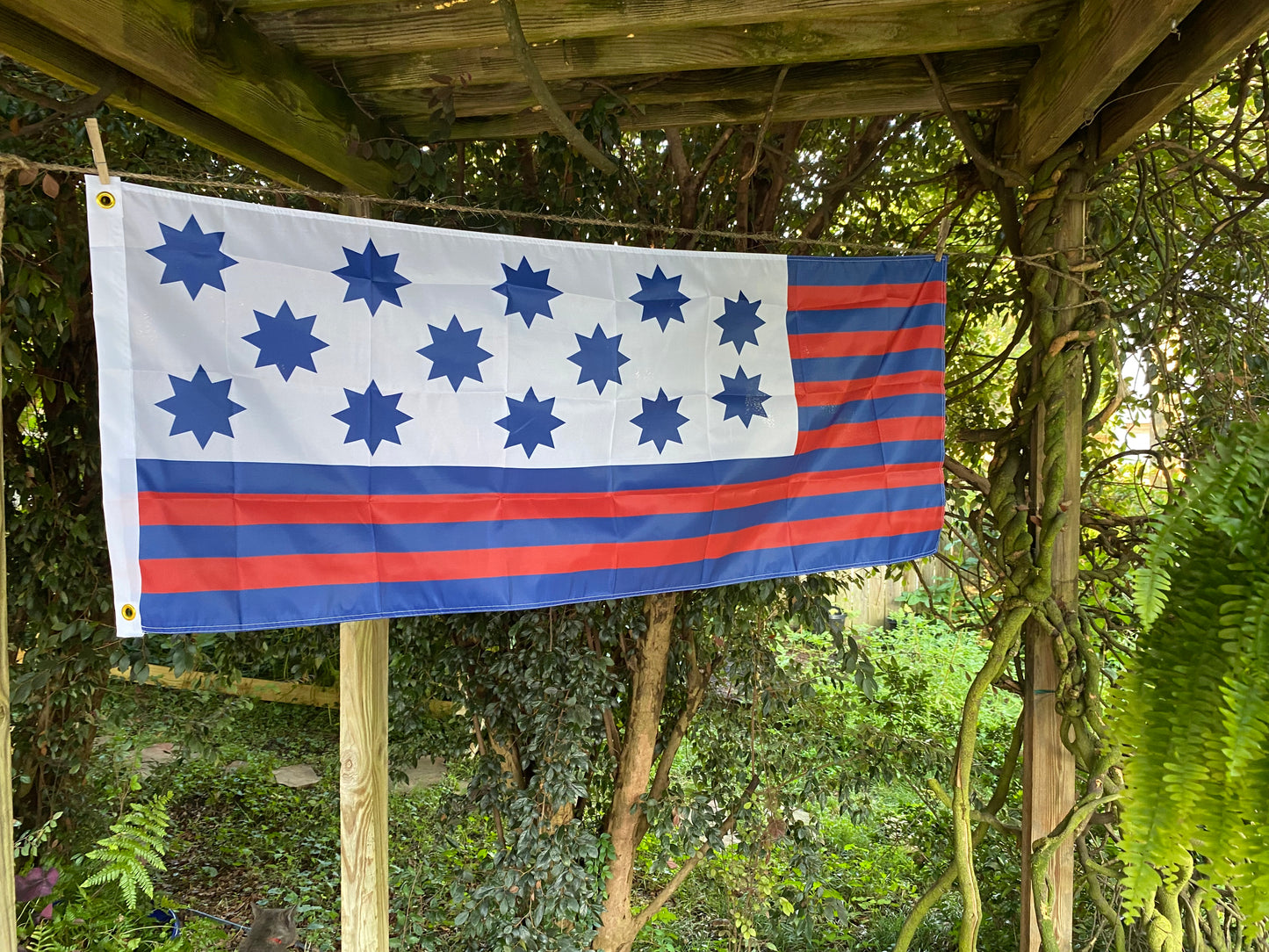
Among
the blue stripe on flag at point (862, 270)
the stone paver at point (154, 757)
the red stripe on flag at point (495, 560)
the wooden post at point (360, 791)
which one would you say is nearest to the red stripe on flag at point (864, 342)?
the blue stripe on flag at point (862, 270)

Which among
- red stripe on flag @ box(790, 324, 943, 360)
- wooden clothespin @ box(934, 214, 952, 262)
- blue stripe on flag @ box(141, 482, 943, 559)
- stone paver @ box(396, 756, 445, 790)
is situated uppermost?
wooden clothespin @ box(934, 214, 952, 262)

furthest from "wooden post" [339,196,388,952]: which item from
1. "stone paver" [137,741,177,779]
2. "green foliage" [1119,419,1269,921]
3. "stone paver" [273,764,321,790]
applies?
"stone paver" [273,764,321,790]

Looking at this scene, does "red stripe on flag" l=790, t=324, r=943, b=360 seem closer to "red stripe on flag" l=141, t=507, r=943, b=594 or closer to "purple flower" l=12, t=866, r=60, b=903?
"red stripe on flag" l=141, t=507, r=943, b=594

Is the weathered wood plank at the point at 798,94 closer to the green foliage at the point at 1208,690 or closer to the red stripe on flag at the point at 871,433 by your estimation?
the red stripe on flag at the point at 871,433

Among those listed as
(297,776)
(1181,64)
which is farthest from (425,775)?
(1181,64)

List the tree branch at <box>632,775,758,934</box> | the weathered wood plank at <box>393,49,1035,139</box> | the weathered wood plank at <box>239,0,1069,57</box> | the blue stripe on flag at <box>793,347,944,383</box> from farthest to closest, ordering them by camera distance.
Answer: the tree branch at <box>632,775,758,934</box> < the blue stripe on flag at <box>793,347,944,383</box> < the weathered wood plank at <box>393,49,1035,139</box> < the weathered wood plank at <box>239,0,1069,57</box>

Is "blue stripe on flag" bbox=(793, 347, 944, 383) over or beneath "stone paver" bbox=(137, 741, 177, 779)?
over

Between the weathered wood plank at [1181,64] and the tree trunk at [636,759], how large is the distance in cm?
185

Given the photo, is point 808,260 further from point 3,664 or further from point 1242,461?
point 3,664

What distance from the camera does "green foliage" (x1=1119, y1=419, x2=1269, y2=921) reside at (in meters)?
1.13

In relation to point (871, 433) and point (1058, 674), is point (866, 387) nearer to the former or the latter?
point (871, 433)

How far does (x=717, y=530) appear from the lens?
198 cm

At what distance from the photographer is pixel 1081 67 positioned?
1.60 m

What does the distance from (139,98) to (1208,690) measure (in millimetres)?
2468
